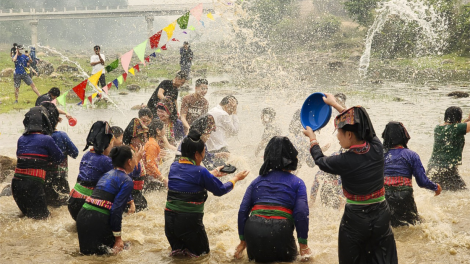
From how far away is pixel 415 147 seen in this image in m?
11.2

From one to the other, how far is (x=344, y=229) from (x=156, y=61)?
3715 centimetres

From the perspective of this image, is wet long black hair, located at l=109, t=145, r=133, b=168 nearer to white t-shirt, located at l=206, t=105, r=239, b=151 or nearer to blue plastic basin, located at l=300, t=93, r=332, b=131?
blue plastic basin, located at l=300, t=93, r=332, b=131

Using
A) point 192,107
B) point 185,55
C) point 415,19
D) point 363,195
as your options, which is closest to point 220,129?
point 192,107

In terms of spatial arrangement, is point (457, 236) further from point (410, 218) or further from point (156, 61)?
point (156, 61)

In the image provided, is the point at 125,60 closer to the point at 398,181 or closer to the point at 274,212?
the point at 274,212

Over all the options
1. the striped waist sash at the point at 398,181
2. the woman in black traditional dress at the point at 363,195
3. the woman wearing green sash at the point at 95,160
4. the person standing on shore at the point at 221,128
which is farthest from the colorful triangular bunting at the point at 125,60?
the woman in black traditional dress at the point at 363,195

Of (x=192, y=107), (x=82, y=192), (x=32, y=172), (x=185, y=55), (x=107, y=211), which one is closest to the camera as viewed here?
(x=107, y=211)

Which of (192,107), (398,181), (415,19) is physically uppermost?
(415,19)

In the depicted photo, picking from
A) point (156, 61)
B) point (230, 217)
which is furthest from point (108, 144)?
point (156, 61)

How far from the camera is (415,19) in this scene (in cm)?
3325

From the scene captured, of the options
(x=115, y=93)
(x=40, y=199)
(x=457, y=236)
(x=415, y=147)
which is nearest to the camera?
(x=457, y=236)

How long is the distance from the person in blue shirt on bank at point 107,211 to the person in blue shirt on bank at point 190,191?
20.5 inches

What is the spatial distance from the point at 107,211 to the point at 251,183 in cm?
157

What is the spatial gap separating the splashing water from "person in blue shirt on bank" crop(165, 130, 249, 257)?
2452 cm
